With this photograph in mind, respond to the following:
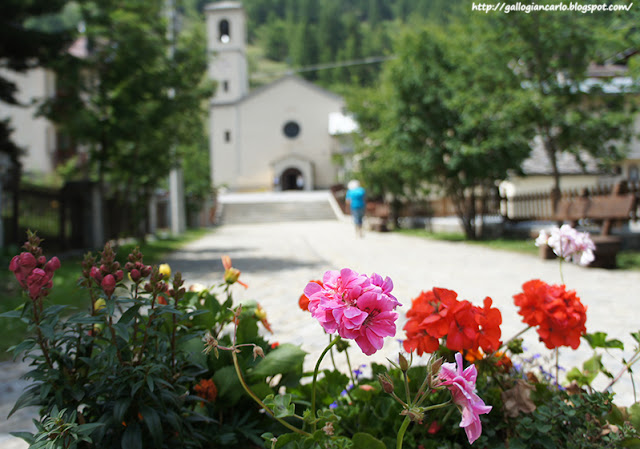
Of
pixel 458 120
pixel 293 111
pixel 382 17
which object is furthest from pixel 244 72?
pixel 382 17

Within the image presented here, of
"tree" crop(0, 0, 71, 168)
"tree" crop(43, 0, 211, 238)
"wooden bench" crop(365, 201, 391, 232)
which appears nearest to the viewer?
"tree" crop(43, 0, 211, 238)

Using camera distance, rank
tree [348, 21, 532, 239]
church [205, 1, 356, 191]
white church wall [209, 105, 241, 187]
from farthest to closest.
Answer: white church wall [209, 105, 241, 187] → church [205, 1, 356, 191] → tree [348, 21, 532, 239]

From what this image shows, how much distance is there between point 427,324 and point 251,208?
1260 inches

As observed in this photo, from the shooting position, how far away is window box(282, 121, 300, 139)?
145 feet

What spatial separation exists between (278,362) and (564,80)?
13144 mm

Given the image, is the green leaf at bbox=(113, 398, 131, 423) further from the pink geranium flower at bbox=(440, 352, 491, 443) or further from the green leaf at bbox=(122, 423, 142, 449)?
the pink geranium flower at bbox=(440, 352, 491, 443)

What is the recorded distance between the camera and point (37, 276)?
1458 mm

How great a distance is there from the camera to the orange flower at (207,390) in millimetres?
1823

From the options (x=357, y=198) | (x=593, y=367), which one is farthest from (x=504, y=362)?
(x=357, y=198)

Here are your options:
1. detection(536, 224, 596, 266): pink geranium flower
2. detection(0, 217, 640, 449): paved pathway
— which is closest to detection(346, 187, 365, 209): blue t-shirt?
detection(0, 217, 640, 449): paved pathway

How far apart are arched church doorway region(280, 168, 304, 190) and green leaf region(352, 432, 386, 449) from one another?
43.7 metres

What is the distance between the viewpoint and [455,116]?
1458 cm

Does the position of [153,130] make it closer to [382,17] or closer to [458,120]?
[458,120]

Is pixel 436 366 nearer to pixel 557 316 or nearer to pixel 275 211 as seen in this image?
pixel 557 316
